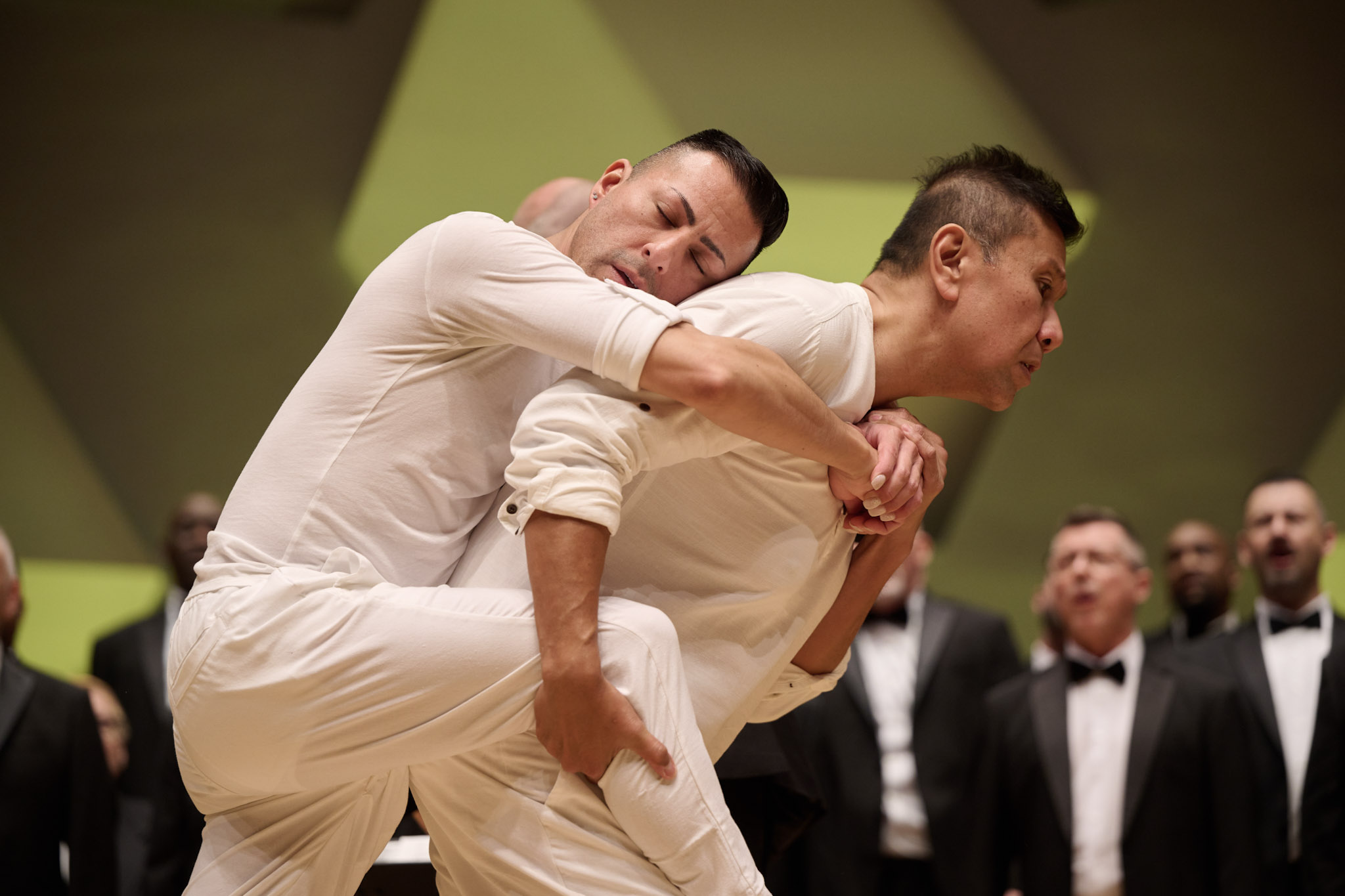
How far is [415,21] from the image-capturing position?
6.84 meters

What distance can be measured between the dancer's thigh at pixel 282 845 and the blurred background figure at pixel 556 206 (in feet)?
5.30

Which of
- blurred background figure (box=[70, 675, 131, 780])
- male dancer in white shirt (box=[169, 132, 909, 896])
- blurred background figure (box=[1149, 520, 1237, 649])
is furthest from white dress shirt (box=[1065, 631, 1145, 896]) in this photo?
blurred background figure (box=[70, 675, 131, 780])

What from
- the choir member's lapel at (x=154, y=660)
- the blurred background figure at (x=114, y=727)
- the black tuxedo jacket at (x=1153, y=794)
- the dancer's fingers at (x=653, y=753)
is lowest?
the blurred background figure at (x=114, y=727)

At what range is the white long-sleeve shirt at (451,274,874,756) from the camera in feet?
6.10

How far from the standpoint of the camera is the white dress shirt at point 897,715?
4.84 meters

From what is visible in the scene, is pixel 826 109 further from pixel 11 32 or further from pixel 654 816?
pixel 654 816

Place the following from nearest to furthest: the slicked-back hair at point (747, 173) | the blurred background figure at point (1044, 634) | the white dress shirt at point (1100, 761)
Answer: the slicked-back hair at point (747, 173) < the white dress shirt at point (1100, 761) < the blurred background figure at point (1044, 634)

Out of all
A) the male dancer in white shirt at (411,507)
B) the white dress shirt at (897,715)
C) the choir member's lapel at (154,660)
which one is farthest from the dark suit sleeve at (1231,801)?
the choir member's lapel at (154,660)

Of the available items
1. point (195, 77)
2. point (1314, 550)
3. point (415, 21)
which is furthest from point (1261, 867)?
point (195, 77)

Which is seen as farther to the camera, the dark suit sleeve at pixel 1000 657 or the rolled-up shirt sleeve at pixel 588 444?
the dark suit sleeve at pixel 1000 657

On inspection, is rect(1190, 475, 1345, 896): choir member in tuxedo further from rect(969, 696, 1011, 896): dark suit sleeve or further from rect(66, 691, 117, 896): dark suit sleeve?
rect(66, 691, 117, 896): dark suit sleeve

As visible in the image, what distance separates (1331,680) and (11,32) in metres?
6.80

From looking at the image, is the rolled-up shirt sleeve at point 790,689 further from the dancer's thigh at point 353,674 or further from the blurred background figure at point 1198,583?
the blurred background figure at point 1198,583

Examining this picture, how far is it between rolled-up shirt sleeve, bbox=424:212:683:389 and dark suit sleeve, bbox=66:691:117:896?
9.94 feet
